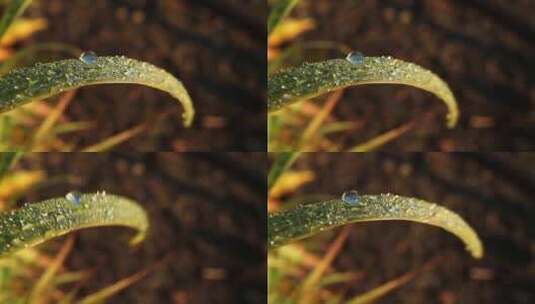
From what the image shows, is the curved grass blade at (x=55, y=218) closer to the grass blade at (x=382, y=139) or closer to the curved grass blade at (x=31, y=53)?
the curved grass blade at (x=31, y=53)

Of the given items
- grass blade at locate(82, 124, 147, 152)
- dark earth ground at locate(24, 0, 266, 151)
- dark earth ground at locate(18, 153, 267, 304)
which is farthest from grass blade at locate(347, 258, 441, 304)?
grass blade at locate(82, 124, 147, 152)

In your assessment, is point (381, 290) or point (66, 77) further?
point (381, 290)

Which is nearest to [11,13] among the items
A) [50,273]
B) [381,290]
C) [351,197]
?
[50,273]

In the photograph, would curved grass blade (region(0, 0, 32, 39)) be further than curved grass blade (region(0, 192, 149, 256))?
Yes

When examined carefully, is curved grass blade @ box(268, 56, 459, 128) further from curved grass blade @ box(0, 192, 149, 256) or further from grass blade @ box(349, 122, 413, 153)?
curved grass blade @ box(0, 192, 149, 256)

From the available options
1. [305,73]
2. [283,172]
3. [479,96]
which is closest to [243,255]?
[283,172]

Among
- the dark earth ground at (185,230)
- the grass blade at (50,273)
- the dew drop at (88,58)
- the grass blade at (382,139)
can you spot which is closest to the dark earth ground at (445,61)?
the grass blade at (382,139)

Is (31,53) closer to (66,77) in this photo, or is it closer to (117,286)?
(66,77)
